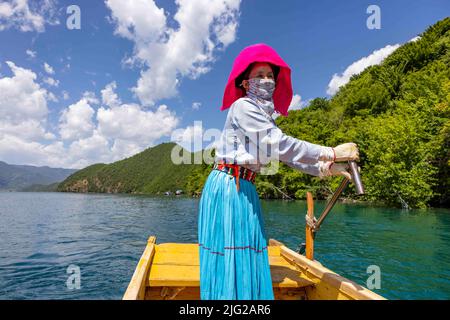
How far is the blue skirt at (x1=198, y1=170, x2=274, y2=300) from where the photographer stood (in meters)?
2.33

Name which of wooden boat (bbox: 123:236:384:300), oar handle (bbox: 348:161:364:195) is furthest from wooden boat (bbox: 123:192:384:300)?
oar handle (bbox: 348:161:364:195)

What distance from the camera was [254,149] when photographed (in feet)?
7.72

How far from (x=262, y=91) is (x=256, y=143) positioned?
511mm

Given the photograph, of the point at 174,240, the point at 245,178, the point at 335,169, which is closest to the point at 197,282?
the point at 245,178

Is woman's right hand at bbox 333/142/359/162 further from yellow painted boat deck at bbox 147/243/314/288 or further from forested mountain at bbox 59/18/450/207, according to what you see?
forested mountain at bbox 59/18/450/207

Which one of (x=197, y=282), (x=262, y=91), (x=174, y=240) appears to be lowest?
(x=174, y=240)

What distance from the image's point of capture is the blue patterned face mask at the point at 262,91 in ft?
8.07

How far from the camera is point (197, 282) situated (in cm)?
366

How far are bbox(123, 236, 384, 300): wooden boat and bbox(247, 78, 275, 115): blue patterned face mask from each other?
2.16m

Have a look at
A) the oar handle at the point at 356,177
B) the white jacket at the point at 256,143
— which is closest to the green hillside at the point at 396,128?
the oar handle at the point at 356,177

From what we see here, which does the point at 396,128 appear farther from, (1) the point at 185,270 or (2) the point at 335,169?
(2) the point at 335,169

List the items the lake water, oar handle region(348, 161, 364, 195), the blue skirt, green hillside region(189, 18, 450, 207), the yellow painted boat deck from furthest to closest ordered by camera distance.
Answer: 1. green hillside region(189, 18, 450, 207)
2. the lake water
3. the yellow painted boat deck
4. the blue skirt
5. oar handle region(348, 161, 364, 195)
